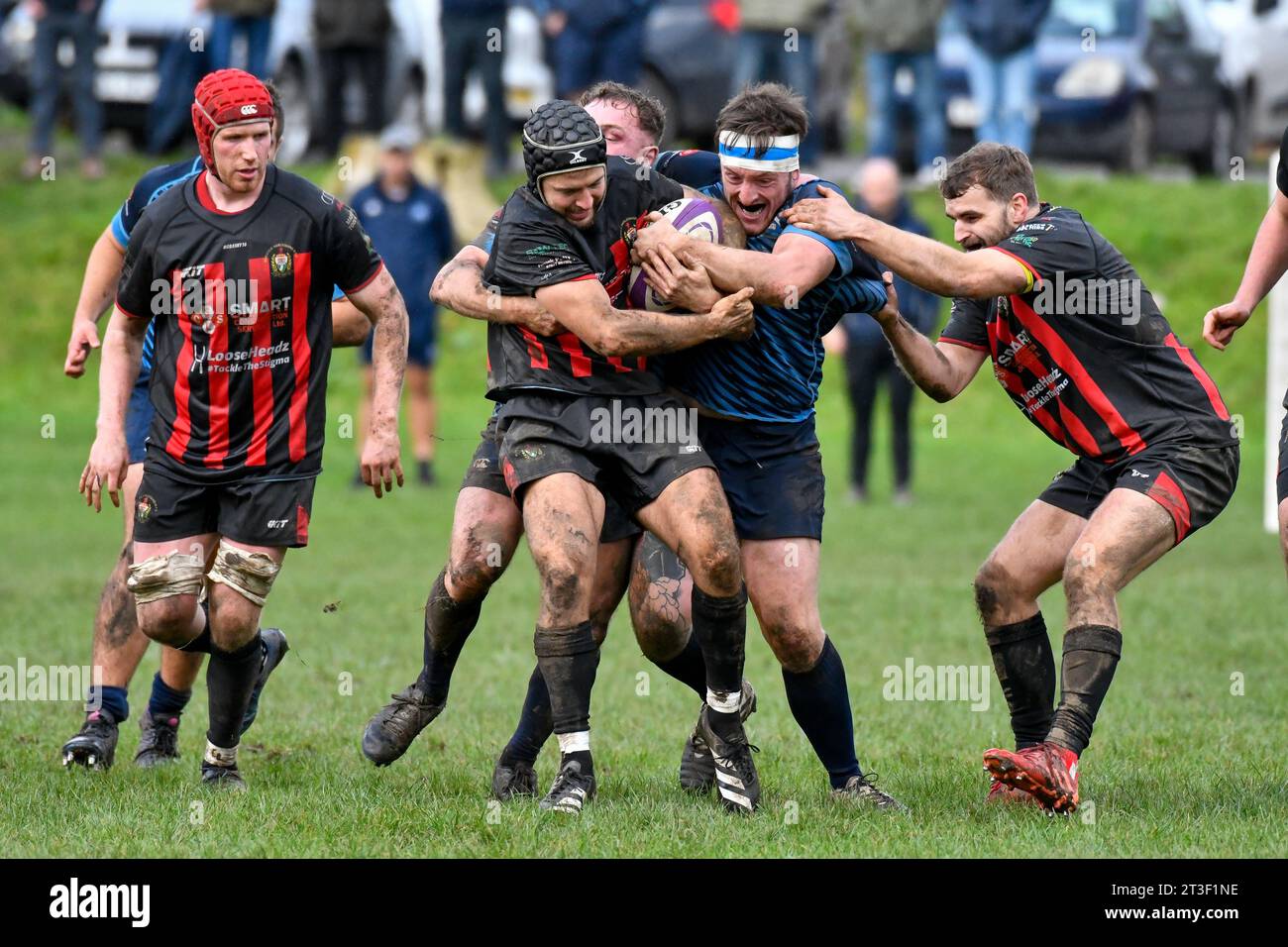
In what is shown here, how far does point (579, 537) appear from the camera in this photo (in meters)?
6.18

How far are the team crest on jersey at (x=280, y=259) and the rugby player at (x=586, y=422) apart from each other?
722 mm

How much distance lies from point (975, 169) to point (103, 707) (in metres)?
3.88

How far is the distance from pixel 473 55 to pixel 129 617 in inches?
515

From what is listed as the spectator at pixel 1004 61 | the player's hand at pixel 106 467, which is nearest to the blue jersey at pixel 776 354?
the player's hand at pixel 106 467

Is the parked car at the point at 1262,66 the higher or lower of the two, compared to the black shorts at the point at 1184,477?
higher

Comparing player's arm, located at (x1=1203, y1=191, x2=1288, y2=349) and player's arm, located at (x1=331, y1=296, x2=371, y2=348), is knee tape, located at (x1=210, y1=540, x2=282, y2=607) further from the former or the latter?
player's arm, located at (x1=1203, y1=191, x2=1288, y2=349)

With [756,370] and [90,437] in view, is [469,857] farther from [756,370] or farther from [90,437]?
[90,437]

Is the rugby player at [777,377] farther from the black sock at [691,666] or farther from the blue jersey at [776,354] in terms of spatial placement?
the black sock at [691,666]

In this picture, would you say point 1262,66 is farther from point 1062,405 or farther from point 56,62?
point 1062,405

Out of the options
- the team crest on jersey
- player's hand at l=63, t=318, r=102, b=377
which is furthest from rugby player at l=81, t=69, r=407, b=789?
player's hand at l=63, t=318, r=102, b=377

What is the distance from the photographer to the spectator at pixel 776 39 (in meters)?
19.1

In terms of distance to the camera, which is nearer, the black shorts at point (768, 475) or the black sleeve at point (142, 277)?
the black shorts at point (768, 475)

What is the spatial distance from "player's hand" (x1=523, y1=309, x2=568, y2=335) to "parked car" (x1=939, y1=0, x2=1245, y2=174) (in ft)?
49.9

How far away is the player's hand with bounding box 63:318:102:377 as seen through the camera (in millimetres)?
6906
